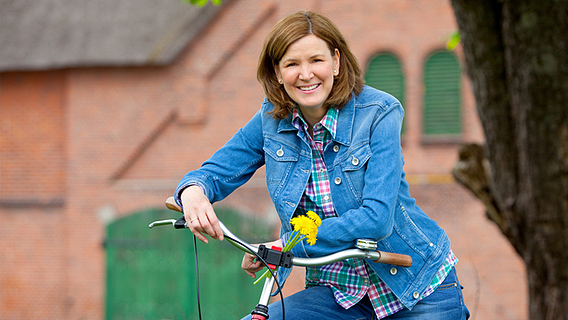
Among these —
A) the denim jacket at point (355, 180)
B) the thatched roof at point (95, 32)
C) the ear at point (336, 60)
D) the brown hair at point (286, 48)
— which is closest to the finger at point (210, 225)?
the denim jacket at point (355, 180)

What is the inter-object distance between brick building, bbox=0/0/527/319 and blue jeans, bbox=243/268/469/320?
398 inches

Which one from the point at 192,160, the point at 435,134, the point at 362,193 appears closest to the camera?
the point at 362,193

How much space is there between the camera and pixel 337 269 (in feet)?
7.66

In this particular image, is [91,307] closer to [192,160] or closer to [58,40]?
[192,160]

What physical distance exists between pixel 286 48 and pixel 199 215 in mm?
668

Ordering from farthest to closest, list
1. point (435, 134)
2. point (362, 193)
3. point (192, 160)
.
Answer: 1. point (192, 160)
2. point (435, 134)
3. point (362, 193)

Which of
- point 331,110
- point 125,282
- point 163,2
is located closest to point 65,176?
point 125,282

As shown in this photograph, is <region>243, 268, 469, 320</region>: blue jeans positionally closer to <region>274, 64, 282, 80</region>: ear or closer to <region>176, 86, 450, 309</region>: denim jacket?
<region>176, 86, 450, 309</region>: denim jacket

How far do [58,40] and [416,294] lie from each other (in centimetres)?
1328

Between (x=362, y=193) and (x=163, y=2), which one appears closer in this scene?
(x=362, y=193)

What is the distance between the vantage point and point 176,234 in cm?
1340

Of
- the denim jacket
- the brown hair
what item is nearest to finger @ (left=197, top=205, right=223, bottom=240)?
the denim jacket

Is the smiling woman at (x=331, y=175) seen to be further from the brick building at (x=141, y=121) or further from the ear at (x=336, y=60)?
the brick building at (x=141, y=121)

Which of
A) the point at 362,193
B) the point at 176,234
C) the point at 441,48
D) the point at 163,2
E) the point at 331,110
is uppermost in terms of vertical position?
the point at 163,2
